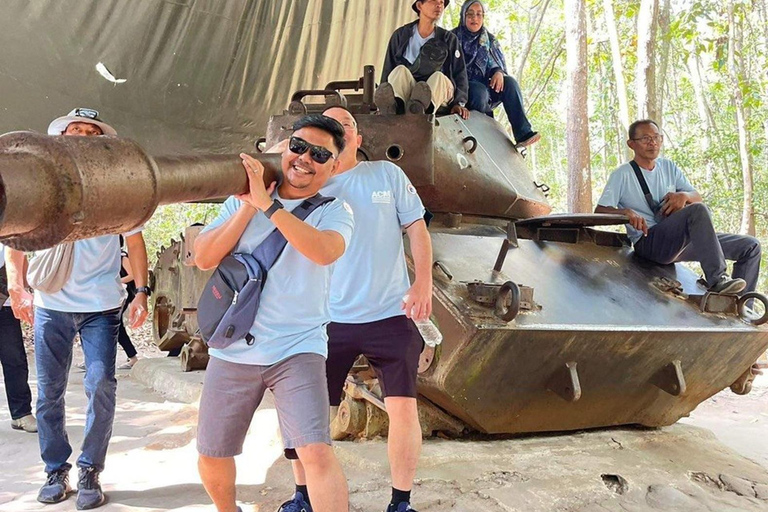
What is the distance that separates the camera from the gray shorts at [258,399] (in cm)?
269

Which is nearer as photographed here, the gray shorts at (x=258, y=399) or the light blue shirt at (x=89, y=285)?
the gray shorts at (x=258, y=399)

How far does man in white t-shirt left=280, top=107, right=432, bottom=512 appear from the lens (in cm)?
334

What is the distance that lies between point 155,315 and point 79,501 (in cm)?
571

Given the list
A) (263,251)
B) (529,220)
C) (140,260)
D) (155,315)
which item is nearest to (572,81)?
(529,220)

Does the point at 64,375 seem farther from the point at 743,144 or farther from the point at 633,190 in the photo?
the point at 743,144

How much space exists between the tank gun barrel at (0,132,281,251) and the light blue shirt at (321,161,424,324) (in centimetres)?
180

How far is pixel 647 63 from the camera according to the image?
7984mm

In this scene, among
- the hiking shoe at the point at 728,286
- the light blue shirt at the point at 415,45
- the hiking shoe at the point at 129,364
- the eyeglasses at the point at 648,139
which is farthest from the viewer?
the hiking shoe at the point at 129,364

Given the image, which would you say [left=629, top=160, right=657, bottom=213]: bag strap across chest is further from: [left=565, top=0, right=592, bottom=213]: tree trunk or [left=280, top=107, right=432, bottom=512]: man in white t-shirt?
[left=565, top=0, right=592, bottom=213]: tree trunk

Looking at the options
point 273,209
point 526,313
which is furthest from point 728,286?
point 273,209

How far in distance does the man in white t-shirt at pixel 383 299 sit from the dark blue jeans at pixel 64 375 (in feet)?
3.79

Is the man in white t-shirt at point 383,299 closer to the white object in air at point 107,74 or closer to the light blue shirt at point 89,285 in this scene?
the light blue shirt at point 89,285

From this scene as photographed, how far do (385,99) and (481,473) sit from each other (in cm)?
217

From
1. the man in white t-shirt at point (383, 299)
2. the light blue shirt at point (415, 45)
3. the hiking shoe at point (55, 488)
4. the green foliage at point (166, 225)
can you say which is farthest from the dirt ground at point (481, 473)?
the green foliage at point (166, 225)
